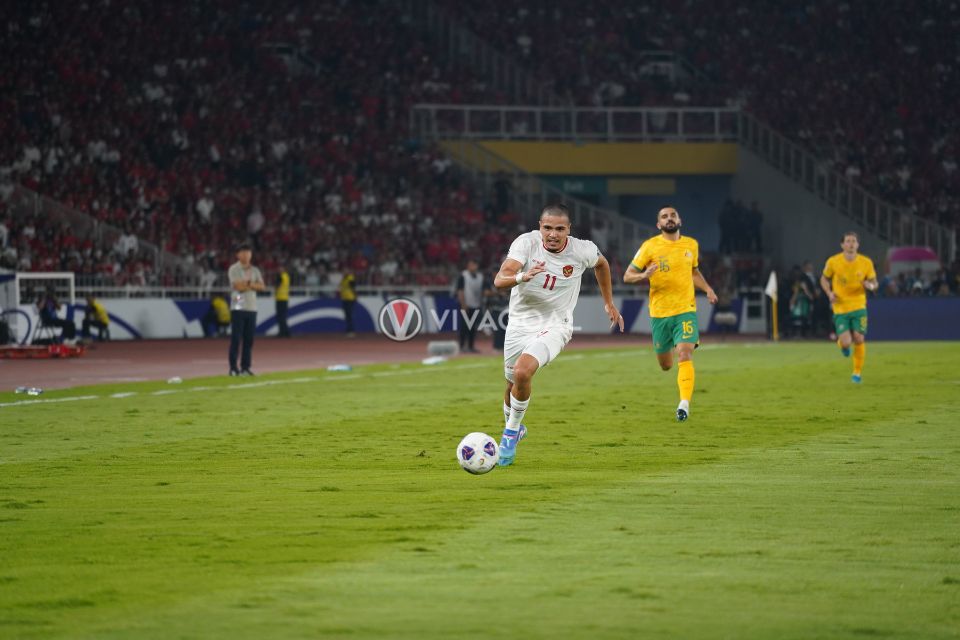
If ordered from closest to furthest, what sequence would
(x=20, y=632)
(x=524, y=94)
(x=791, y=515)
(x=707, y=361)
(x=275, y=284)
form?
(x=20, y=632)
(x=791, y=515)
(x=707, y=361)
(x=275, y=284)
(x=524, y=94)

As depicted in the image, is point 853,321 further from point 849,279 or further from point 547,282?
point 547,282

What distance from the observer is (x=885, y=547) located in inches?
359

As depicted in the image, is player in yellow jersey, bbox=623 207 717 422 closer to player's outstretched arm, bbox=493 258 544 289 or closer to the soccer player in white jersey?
the soccer player in white jersey

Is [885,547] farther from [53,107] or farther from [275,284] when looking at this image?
[53,107]

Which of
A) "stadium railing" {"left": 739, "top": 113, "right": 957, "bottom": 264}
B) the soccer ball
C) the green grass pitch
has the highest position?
"stadium railing" {"left": 739, "top": 113, "right": 957, "bottom": 264}

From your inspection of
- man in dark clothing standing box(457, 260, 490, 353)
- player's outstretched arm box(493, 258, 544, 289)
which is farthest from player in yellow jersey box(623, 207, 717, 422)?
man in dark clothing standing box(457, 260, 490, 353)

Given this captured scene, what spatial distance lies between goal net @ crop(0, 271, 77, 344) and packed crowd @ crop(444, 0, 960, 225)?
A: 23954mm

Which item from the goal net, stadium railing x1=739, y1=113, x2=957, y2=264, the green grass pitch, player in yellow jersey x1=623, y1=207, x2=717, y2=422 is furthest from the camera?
stadium railing x1=739, y1=113, x2=957, y2=264

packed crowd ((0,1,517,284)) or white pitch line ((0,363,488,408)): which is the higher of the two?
packed crowd ((0,1,517,284))

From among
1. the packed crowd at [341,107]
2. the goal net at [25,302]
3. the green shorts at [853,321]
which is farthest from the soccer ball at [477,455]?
the packed crowd at [341,107]

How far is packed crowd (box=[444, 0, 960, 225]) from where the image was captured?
180 feet

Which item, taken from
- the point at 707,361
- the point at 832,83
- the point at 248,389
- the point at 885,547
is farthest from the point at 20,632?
the point at 832,83

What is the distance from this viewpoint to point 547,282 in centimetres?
1334

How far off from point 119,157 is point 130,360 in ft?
41.6
